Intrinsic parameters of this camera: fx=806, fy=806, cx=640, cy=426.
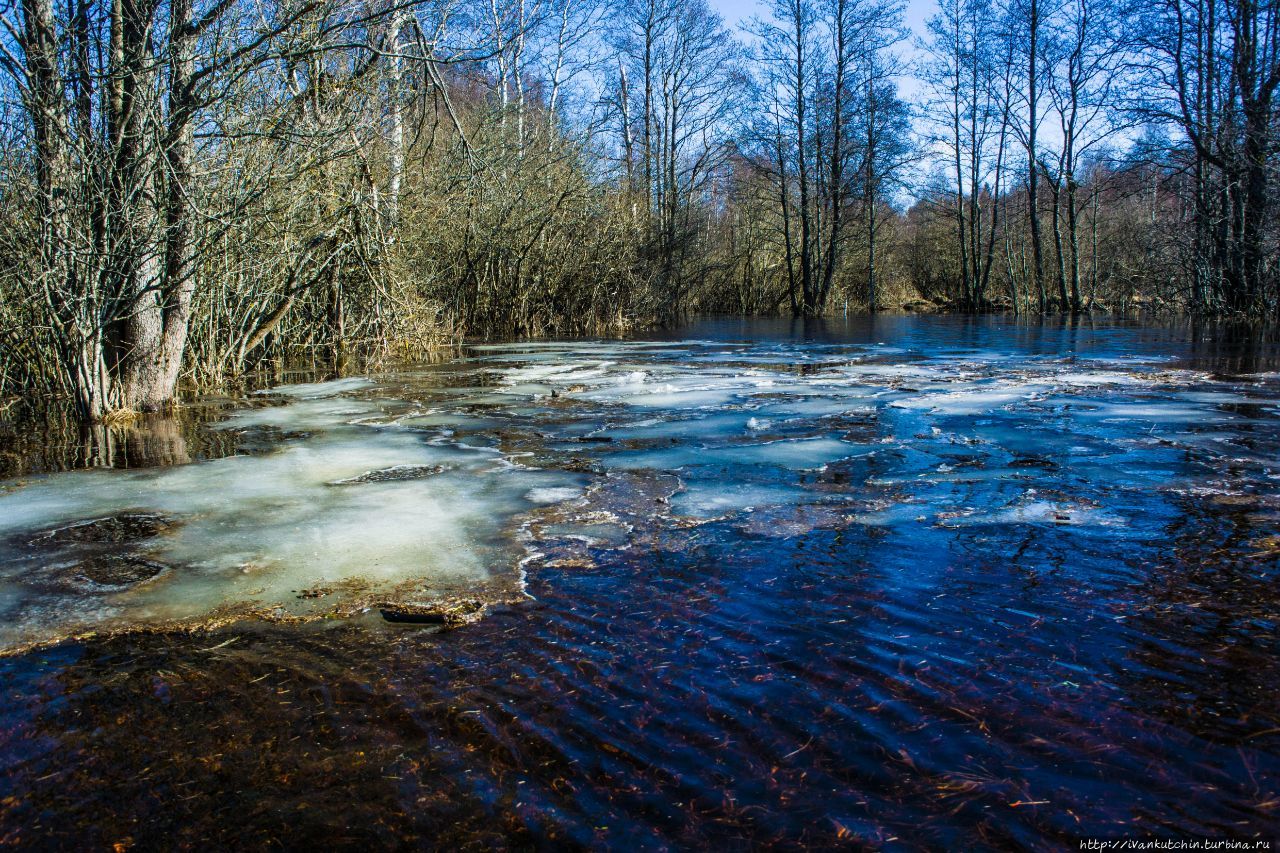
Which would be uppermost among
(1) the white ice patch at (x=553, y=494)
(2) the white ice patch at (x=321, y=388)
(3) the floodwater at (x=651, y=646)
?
(2) the white ice patch at (x=321, y=388)

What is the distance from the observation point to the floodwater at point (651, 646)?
145 centimetres

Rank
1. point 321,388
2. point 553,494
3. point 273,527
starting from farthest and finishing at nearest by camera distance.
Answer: point 321,388 < point 553,494 < point 273,527

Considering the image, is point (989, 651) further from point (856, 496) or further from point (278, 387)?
point (278, 387)

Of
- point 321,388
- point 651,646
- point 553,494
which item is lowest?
point 651,646

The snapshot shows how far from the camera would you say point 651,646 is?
2.09 metres

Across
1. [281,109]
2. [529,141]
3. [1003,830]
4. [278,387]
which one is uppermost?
[529,141]

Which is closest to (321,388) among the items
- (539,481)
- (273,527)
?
(539,481)

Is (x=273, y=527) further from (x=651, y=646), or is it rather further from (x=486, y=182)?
(x=486, y=182)

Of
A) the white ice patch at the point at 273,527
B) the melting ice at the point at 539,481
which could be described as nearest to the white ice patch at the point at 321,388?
the melting ice at the point at 539,481

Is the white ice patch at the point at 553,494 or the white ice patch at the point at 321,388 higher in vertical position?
the white ice patch at the point at 321,388

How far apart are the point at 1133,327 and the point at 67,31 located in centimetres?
1737

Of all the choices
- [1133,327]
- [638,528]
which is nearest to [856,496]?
[638,528]

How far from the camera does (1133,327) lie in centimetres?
1605

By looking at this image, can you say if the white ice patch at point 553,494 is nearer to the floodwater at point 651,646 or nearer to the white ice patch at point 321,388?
the floodwater at point 651,646
